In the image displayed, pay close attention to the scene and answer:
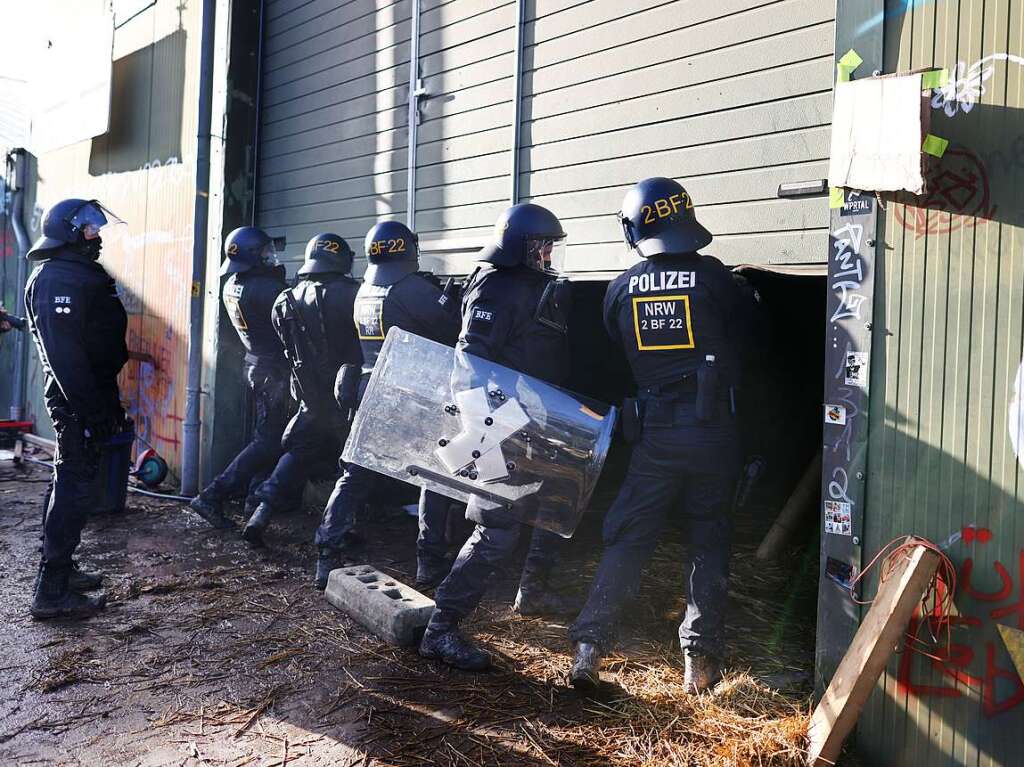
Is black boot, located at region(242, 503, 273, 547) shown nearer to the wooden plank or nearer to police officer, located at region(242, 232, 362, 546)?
police officer, located at region(242, 232, 362, 546)

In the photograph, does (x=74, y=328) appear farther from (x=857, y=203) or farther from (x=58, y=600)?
(x=857, y=203)

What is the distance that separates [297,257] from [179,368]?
6.38 feet

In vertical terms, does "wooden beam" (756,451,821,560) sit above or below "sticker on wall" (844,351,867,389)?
below

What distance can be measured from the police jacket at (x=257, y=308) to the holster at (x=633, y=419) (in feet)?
12.7

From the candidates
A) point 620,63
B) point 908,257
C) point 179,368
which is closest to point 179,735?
point 908,257

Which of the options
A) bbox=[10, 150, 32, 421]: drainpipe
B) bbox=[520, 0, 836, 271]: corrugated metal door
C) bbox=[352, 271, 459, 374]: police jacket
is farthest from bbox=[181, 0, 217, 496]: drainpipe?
bbox=[10, 150, 32, 421]: drainpipe

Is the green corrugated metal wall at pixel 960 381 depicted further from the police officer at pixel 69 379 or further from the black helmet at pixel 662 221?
the police officer at pixel 69 379

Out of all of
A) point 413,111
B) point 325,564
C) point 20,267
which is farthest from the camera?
point 20,267

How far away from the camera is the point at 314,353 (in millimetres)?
6070

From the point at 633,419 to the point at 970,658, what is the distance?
162cm

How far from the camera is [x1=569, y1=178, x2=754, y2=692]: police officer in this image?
3643mm

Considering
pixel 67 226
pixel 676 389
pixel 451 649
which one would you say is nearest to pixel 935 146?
pixel 676 389

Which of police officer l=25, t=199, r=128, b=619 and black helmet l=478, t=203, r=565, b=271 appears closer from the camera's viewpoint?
black helmet l=478, t=203, r=565, b=271

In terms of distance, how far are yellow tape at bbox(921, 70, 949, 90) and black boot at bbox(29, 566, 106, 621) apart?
482 cm
